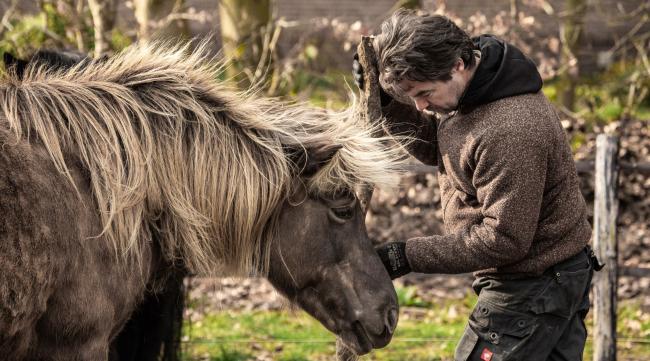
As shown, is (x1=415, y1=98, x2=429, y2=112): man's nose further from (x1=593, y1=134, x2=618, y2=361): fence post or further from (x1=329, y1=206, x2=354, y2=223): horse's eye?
(x1=593, y1=134, x2=618, y2=361): fence post

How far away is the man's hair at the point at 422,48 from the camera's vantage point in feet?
11.2

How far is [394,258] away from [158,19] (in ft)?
22.3

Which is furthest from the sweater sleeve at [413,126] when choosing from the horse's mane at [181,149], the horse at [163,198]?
the horse's mane at [181,149]

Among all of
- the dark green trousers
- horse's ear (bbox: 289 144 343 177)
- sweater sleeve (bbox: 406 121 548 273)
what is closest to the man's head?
sweater sleeve (bbox: 406 121 548 273)

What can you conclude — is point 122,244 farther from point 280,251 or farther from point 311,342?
point 311,342

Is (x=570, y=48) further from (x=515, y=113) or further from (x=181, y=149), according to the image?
(x=181, y=149)

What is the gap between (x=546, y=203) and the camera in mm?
3617

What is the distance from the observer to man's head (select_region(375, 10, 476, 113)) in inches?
135

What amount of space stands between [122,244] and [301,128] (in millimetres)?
1012

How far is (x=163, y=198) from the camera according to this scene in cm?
361

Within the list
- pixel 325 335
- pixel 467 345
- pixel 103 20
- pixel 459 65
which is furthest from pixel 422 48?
pixel 103 20

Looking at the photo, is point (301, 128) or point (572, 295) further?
point (301, 128)

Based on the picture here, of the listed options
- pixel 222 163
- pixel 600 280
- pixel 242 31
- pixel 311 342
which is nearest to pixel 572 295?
pixel 222 163

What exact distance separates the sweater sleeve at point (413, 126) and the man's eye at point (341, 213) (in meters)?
0.56
